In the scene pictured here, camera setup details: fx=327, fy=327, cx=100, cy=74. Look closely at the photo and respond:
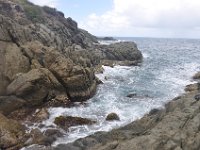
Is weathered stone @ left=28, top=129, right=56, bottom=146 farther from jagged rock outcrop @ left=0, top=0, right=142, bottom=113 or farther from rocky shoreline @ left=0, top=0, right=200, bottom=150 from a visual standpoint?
jagged rock outcrop @ left=0, top=0, right=142, bottom=113

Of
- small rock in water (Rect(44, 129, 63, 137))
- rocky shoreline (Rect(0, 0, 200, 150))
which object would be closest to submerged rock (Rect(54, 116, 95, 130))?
rocky shoreline (Rect(0, 0, 200, 150))

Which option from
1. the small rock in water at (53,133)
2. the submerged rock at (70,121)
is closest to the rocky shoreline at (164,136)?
the small rock in water at (53,133)

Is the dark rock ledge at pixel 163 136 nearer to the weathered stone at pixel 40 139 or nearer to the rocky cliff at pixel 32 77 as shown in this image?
the weathered stone at pixel 40 139

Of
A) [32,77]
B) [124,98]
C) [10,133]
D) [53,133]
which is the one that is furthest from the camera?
[124,98]

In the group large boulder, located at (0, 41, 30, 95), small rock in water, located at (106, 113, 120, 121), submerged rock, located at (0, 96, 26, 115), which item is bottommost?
small rock in water, located at (106, 113, 120, 121)

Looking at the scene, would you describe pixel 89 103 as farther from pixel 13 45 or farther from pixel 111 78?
pixel 111 78

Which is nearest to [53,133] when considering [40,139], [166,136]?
[40,139]

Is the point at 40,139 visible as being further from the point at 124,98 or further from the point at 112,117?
the point at 124,98

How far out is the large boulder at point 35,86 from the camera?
33.1 metres

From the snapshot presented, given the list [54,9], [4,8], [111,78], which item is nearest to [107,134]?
[111,78]

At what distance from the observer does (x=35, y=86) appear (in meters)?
33.7

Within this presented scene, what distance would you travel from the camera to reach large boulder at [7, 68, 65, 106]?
3309cm

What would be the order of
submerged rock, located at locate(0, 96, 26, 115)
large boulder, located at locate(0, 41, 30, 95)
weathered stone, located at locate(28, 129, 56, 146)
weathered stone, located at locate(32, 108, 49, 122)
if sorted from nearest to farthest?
1. weathered stone, located at locate(28, 129, 56, 146)
2. weathered stone, located at locate(32, 108, 49, 122)
3. submerged rock, located at locate(0, 96, 26, 115)
4. large boulder, located at locate(0, 41, 30, 95)

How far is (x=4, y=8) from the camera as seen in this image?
82750 mm
